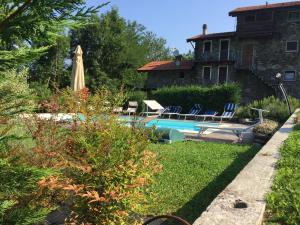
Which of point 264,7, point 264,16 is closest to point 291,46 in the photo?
point 264,16

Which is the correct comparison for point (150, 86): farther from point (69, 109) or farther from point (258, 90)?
point (69, 109)

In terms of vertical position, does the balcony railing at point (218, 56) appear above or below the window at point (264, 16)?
below

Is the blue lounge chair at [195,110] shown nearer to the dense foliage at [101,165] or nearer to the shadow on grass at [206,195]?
the shadow on grass at [206,195]

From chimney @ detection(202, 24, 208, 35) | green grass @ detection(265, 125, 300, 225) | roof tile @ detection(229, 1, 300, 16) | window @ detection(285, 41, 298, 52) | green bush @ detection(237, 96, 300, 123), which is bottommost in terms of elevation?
green grass @ detection(265, 125, 300, 225)

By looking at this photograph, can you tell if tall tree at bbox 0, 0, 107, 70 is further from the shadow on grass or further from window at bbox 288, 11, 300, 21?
window at bbox 288, 11, 300, 21

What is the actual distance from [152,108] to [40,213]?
2116cm

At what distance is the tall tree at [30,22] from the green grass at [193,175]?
2.23 meters

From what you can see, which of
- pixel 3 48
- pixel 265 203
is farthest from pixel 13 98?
pixel 265 203

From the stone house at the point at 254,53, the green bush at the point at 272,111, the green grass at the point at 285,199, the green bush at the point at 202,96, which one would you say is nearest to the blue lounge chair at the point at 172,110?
the green bush at the point at 202,96

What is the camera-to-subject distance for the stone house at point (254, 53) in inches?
1142

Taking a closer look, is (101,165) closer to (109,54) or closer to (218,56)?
(218,56)

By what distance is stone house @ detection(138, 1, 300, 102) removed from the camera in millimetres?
29000

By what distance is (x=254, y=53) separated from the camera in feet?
100

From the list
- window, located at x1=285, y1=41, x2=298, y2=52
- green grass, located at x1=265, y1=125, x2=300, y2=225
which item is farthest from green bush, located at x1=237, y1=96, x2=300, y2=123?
green grass, located at x1=265, y1=125, x2=300, y2=225
